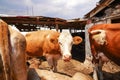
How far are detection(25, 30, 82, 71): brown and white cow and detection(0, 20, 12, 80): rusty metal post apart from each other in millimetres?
5000

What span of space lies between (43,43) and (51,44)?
0.56 m

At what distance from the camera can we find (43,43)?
9.40 m

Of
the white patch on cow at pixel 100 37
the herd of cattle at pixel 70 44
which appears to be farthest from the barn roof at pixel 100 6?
the white patch on cow at pixel 100 37

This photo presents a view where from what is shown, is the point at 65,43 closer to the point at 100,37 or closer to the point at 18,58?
the point at 100,37

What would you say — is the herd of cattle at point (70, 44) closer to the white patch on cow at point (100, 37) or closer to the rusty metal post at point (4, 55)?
the white patch on cow at point (100, 37)

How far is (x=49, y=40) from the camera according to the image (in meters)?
9.10

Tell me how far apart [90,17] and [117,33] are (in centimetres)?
579

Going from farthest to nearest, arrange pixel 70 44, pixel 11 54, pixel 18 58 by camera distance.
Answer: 1. pixel 70 44
2. pixel 18 58
3. pixel 11 54

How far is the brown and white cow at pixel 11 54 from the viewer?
293 cm

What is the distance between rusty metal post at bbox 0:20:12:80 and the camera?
289 cm

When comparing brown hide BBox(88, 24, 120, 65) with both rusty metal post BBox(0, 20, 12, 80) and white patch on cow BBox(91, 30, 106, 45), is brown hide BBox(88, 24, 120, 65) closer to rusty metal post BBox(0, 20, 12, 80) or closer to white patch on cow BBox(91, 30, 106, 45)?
white patch on cow BBox(91, 30, 106, 45)

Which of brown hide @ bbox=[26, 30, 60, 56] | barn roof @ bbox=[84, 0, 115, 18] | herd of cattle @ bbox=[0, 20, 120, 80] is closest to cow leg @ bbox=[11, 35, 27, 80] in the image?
herd of cattle @ bbox=[0, 20, 120, 80]

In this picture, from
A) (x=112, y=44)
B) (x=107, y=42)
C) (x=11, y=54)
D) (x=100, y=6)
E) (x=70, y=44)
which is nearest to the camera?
(x=11, y=54)

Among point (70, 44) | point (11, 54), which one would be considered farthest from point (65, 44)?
point (11, 54)
